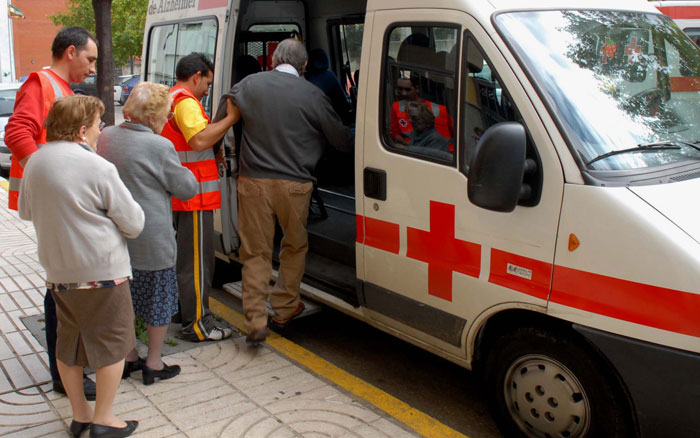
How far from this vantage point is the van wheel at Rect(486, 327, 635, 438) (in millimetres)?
2881

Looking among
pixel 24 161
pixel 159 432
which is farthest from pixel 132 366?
pixel 24 161

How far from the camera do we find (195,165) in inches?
173

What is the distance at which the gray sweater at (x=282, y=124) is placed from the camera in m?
4.24

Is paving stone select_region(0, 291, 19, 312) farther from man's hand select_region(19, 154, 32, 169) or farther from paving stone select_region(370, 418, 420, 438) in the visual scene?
paving stone select_region(370, 418, 420, 438)

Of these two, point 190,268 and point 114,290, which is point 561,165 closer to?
point 114,290

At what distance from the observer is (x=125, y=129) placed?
12.0ft

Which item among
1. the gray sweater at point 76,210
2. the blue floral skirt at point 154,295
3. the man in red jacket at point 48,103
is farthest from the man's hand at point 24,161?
the blue floral skirt at point 154,295

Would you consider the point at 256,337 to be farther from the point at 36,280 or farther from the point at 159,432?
the point at 36,280

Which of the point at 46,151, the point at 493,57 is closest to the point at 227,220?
the point at 46,151

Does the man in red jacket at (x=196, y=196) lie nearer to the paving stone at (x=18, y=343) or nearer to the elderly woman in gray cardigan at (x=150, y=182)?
the elderly woman in gray cardigan at (x=150, y=182)

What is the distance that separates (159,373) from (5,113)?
32.3 ft

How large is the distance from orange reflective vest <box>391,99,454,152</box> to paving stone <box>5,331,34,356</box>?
274 cm

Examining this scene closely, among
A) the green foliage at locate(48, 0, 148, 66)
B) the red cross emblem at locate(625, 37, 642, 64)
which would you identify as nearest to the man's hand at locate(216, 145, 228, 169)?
the red cross emblem at locate(625, 37, 642, 64)

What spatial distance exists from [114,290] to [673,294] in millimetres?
2385
